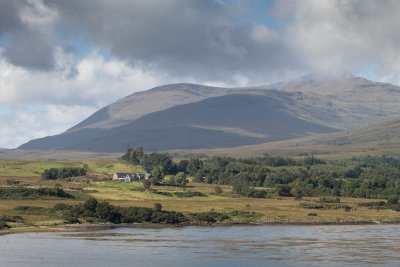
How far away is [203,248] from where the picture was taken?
284ft

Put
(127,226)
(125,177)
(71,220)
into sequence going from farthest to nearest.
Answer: (125,177) → (127,226) → (71,220)

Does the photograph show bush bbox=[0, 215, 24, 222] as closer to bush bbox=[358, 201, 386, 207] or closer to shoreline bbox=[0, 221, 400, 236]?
shoreline bbox=[0, 221, 400, 236]

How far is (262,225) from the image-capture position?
121 meters

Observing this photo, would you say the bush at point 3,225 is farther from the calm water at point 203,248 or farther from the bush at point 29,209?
the bush at point 29,209

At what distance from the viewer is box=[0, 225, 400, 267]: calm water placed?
75.9 meters

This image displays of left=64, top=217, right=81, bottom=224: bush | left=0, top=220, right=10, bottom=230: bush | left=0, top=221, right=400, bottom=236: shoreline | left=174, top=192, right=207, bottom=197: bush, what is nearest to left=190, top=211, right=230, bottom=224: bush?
left=0, top=221, right=400, bottom=236: shoreline

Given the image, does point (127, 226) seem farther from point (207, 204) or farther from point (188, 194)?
point (188, 194)

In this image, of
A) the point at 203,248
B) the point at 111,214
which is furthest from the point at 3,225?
the point at 203,248

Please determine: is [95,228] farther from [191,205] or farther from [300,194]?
[300,194]

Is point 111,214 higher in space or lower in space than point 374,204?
higher

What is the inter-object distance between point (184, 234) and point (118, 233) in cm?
895

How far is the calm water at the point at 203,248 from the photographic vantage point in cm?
7588

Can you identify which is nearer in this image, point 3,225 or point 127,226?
point 3,225

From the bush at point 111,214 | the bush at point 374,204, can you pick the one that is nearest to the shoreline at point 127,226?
the bush at point 111,214
